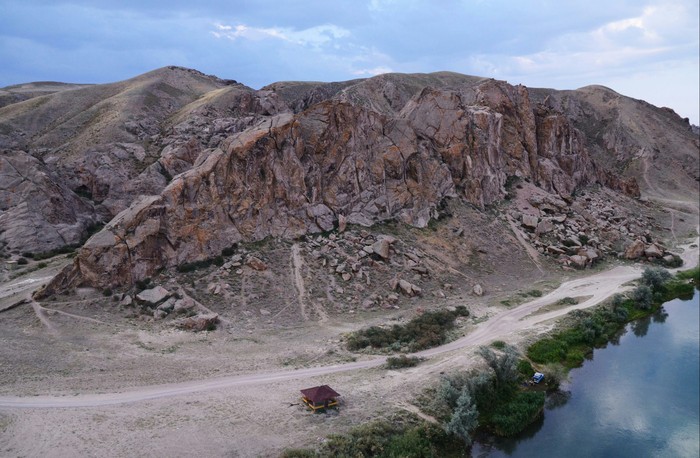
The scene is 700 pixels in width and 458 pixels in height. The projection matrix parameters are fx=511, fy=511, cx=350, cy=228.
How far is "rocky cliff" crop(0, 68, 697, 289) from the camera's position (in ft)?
133

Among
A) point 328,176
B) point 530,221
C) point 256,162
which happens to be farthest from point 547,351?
point 256,162

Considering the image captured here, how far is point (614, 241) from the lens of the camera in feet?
193

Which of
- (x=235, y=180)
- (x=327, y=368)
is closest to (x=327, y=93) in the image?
(x=235, y=180)

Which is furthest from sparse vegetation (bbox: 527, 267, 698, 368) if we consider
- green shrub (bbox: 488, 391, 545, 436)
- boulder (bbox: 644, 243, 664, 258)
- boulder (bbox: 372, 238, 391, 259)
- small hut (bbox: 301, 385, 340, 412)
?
small hut (bbox: 301, 385, 340, 412)

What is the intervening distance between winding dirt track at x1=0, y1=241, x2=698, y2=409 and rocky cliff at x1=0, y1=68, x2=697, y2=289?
13728 mm

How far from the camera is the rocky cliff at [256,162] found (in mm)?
40625

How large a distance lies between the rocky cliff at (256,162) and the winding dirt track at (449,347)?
45.0ft

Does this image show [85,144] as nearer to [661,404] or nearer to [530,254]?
[530,254]

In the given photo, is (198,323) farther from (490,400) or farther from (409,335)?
(490,400)

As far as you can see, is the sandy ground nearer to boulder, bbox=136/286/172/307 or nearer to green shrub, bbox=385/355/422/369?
green shrub, bbox=385/355/422/369

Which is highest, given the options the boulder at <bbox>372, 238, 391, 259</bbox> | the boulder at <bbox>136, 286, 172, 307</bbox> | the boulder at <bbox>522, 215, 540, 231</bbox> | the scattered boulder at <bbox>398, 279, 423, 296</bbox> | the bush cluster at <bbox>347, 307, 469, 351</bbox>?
the boulder at <bbox>522, 215, 540, 231</bbox>

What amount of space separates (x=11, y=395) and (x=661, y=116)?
437 feet

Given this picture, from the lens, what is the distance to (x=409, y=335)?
3441 cm

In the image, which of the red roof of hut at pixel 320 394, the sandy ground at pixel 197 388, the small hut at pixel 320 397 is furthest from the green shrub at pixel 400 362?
the red roof of hut at pixel 320 394
